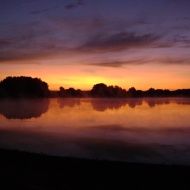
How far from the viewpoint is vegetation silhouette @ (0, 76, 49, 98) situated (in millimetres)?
130250

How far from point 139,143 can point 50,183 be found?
353 inches

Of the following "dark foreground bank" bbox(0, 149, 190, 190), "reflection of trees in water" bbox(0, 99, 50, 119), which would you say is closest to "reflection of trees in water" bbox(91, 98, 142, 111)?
"reflection of trees in water" bbox(0, 99, 50, 119)

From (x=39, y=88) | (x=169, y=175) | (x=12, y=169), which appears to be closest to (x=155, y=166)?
(x=169, y=175)

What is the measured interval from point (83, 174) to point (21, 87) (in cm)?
12534

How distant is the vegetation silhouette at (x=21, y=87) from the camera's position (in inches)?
5128

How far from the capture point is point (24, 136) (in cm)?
2023

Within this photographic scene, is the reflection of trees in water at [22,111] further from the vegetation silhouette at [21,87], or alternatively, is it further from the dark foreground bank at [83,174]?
the vegetation silhouette at [21,87]

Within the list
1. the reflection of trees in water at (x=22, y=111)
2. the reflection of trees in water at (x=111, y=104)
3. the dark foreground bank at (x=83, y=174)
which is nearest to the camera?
the dark foreground bank at (x=83, y=174)

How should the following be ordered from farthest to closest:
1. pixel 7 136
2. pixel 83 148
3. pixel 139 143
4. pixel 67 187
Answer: pixel 7 136 < pixel 139 143 < pixel 83 148 < pixel 67 187

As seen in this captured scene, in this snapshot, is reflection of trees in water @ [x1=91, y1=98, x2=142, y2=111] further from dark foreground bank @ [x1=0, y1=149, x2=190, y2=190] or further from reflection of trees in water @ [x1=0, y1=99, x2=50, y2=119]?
dark foreground bank @ [x1=0, y1=149, x2=190, y2=190]

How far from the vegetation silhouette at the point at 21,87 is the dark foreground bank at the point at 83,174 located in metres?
122

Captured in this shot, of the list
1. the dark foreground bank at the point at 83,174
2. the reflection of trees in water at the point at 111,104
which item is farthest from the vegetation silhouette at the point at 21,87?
the dark foreground bank at the point at 83,174

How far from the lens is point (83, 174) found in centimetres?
1043

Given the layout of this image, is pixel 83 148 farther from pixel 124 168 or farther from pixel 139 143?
pixel 124 168
